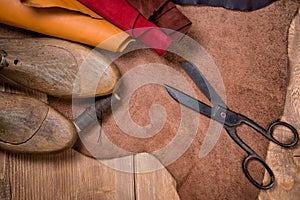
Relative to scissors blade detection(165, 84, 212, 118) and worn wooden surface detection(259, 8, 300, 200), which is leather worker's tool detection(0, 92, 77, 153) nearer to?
scissors blade detection(165, 84, 212, 118)

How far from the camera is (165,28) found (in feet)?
2.56

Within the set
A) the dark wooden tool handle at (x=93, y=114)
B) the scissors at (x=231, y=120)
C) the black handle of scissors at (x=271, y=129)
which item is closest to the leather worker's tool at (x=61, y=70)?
the dark wooden tool handle at (x=93, y=114)

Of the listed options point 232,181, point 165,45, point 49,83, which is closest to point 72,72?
point 49,83

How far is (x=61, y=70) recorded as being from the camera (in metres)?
0.79

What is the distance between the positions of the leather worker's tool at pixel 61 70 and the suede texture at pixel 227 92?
4 centimetres

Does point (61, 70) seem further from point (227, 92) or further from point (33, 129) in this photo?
point (227, 92)

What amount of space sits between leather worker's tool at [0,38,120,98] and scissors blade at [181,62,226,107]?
0.13 metres

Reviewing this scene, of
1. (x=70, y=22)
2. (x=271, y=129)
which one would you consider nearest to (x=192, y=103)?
(x=271, y=129)

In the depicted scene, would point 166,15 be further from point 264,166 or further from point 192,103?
point 264,166

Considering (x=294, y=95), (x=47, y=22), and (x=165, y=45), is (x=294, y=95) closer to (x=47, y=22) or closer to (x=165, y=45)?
(x=165, y=45)

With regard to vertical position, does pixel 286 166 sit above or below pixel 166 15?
below

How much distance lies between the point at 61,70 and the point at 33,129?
113 millimetres

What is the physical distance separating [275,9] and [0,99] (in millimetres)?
510

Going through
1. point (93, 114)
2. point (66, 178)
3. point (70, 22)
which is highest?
point (70, 22)
